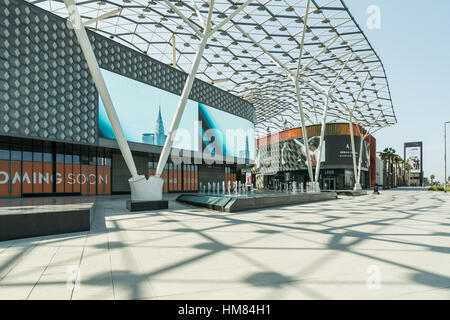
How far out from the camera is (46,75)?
2069 cm

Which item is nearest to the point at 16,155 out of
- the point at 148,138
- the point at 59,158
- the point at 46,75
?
the point at 59,158

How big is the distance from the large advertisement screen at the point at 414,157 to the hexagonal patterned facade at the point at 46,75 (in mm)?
100099

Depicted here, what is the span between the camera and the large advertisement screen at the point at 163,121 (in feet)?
86.3

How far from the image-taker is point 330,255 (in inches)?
234

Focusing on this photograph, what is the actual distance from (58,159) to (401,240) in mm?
26915

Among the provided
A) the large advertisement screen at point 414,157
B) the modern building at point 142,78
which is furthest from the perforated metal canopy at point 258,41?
the large advertisement screen at point 414,157

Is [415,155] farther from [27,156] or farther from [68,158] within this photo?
[27,156]

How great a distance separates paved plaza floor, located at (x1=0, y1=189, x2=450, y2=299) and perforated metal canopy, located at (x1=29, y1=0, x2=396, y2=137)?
12346mm

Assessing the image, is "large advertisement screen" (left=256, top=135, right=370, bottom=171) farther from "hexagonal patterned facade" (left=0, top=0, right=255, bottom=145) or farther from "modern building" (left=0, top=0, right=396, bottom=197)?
"hexagonal patterned facade" (left=0, top=0, right=255, bottom=145)

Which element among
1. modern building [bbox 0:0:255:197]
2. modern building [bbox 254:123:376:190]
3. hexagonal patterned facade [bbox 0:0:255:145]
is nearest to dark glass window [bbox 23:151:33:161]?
modern building [bbox 0:0:255:197]

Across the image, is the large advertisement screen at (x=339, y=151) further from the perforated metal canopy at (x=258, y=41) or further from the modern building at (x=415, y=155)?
the modern building at (x=415, y=155)

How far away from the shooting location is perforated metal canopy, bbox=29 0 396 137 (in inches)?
946
